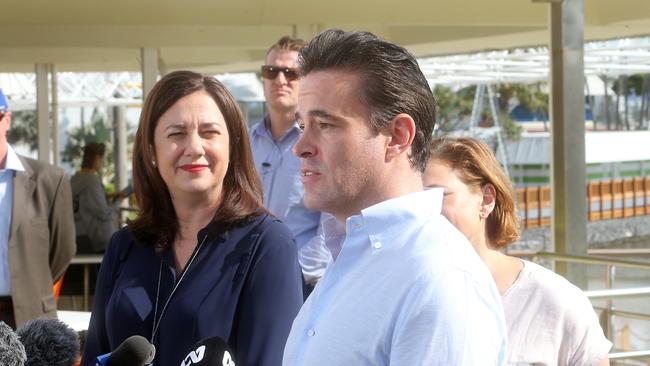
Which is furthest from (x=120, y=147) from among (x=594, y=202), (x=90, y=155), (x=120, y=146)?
(x=90, y=155)

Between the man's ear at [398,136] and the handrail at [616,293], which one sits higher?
the man's ear at [398,136]

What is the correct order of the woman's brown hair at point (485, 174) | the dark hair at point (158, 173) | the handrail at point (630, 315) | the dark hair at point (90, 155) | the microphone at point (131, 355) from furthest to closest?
1. the dark hair at point (90, 155)
2. the handrail at point (630, 315)
3. the woman's brown hair at point (485, 174)
4. the dark hair at point (158, 173)
5. the microphone at point (131, 355)

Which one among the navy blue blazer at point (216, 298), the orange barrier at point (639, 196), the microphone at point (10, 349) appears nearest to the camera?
the microphone at point (10, 349)

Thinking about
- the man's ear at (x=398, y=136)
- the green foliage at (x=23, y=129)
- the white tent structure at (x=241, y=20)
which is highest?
the white tent structure at (x=241, y=20)

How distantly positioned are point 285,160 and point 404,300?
2.93 meters

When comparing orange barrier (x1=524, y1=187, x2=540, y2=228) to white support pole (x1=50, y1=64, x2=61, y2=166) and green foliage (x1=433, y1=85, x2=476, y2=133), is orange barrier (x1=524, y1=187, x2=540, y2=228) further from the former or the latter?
green foliage (x1=433, y1=85, x2=476, y2=133)

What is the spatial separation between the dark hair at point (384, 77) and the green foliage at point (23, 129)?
16.5 meters

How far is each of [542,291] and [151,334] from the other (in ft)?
3.22

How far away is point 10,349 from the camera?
1.67 m

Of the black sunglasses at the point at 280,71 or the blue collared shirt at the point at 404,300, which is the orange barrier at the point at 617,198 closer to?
the black sunglasses at the point at 280,71

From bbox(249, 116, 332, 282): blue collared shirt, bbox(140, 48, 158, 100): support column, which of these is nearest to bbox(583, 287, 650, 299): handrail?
bbox(249, 116, 332, 282): blue collared shirt

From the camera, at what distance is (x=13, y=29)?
10.1 m

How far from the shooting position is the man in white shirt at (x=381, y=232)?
140cm

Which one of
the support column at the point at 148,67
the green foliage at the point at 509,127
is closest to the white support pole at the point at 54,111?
the support column at the point at 148,67
